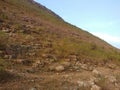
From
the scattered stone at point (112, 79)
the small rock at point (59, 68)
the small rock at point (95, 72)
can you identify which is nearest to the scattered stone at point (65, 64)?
the small rock at point (59, 68)

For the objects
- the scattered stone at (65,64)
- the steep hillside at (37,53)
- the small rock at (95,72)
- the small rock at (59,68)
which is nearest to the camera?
the steep hillside at (37,53)

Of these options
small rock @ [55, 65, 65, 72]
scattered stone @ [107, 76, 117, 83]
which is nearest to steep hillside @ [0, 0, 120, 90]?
small rock @ [55, 65, 65, 72]

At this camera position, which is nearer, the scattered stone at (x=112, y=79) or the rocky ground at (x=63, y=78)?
the rocky ground at (x=63, y=78)

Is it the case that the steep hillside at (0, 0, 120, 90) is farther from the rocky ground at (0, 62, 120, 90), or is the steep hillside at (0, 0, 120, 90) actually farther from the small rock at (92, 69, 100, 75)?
the small rock at (92, 69, 100, 75)

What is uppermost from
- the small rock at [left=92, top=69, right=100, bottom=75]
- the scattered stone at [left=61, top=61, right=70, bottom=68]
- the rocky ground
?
the scattered stone at [left=61, top=61, right=70, bottom=68]

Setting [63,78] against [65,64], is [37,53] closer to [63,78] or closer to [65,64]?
[65,64]

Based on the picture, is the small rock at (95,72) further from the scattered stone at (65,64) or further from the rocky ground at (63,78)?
the scattered stone at (65,64)

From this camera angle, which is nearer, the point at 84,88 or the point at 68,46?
the point at 84,88

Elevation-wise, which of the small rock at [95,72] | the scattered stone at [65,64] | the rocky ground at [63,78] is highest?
the scattered stone at [65,64]

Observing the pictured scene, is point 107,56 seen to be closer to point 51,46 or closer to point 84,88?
point 51,46

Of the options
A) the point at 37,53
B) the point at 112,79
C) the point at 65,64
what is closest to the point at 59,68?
the point at 65,64

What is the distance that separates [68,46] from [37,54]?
7.06 feet

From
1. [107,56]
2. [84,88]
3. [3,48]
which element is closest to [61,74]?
[84,88]

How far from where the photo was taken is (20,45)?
11367 mm
